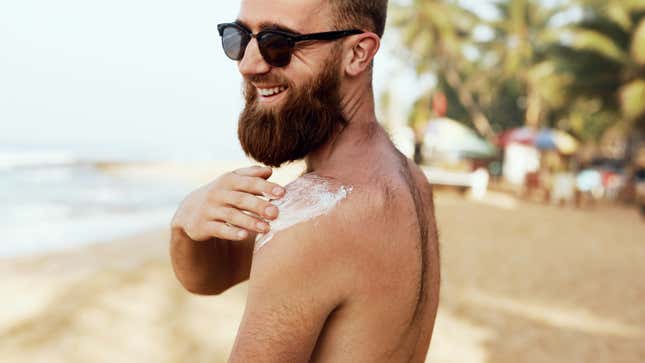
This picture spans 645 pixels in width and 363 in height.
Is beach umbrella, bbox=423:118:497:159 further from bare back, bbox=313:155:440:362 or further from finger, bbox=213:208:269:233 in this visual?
finger, bbox=213:208:269:233

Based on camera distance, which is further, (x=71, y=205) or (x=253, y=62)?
(x=71, y=205)

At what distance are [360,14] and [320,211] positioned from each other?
48 centimetres

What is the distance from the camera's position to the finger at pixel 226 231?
1.19 meters

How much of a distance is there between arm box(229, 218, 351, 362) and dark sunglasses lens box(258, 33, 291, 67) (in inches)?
15.6

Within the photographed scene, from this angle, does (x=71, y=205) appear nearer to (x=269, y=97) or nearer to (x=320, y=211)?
(x=269, y=97)

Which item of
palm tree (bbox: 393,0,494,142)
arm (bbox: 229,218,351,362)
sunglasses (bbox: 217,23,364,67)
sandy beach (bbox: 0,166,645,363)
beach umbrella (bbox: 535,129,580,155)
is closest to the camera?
arm (bbox: 229,218,351,362)

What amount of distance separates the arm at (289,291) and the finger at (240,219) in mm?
52

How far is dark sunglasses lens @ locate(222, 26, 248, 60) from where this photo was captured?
1.39 m

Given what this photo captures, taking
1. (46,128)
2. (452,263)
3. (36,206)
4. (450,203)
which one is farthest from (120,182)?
(46,128)

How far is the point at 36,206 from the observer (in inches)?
717

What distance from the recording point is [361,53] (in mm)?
1342

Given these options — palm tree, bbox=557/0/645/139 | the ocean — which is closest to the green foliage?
palm tree, bbox=557/0/645/139

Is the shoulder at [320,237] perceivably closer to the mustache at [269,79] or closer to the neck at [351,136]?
the neck at [351,136]

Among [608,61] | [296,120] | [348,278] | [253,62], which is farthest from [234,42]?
[608,61]
